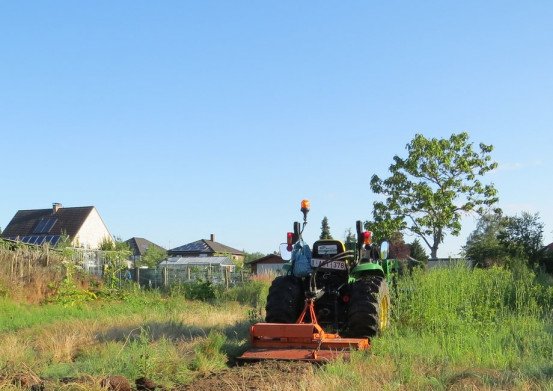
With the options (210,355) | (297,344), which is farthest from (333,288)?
(210,355)

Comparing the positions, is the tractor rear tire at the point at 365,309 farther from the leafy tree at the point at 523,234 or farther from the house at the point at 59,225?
the house at the point at 59,225

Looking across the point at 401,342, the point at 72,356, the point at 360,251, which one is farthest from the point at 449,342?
the point at 72,356

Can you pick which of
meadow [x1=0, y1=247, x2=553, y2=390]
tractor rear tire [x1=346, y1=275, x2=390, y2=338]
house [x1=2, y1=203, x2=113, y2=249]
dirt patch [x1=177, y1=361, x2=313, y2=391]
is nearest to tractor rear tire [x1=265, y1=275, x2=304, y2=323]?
meadow [x1=0, y1=247, x2=553, y2=390]

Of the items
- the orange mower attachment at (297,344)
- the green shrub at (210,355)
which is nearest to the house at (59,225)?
the green shrub at (210,355)

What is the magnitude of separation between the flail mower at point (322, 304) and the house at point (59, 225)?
46.8 meters

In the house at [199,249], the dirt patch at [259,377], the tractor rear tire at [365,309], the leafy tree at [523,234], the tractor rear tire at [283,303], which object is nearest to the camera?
the dirt patch at [259,377]

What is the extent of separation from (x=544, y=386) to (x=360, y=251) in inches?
184

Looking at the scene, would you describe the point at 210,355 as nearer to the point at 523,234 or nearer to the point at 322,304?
the point at 322,304

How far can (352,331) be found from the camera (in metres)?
9.46

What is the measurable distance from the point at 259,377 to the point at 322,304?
112 inches

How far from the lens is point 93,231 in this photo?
191ft

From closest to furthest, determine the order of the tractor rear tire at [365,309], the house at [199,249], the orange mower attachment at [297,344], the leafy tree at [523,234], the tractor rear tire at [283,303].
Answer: the orange mower attachment at [297,344], the tractor rear tire at [365,309], the tractor rear tire at [283,303], the leafy tree at [523,234], the house at [199,249]

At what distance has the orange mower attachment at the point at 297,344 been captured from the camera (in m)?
8.54

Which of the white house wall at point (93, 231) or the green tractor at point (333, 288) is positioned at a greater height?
the white house wall at point (93, 231)
